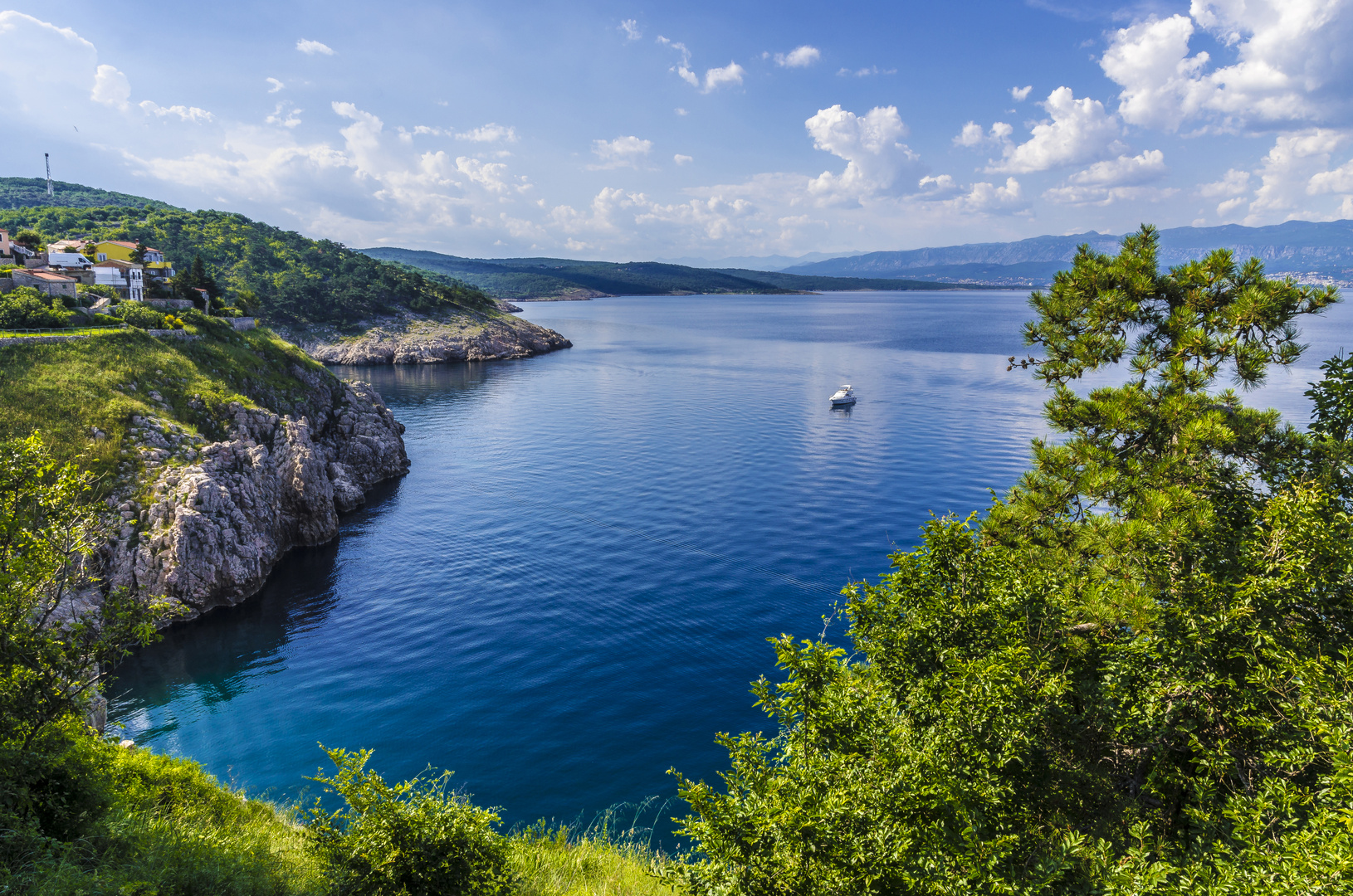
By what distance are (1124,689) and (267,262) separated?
707 ft

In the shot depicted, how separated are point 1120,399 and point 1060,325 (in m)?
3.21

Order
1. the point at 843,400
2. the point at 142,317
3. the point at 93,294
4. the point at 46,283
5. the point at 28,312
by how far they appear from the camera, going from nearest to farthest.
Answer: the point at 28,312 → the point at 142,317 → the point at 46,283 → the point at 93,294 → the point at 843,400

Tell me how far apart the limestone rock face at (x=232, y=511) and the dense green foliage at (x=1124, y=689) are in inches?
1536

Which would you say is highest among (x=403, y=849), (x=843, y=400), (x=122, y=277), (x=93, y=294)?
(x=122, y=277)

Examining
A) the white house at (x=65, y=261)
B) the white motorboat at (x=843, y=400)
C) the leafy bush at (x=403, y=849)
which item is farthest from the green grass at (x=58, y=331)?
the white motorboat at (x=843, y=400)

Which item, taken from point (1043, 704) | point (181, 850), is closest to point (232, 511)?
point (181, 850)

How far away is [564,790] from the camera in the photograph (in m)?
28.7

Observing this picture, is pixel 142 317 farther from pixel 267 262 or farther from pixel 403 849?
pixel 267 262

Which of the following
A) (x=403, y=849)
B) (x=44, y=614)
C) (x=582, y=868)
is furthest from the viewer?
(x=582, y=868)

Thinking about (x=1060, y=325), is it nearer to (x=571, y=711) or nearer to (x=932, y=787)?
(x=932, y=787)

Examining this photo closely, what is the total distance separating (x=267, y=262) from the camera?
179 metres

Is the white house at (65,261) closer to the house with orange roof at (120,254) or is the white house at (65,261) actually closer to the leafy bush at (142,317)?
the house with orange roof at (120,254)

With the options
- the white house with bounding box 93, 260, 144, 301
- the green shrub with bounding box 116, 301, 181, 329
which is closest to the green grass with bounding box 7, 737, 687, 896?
the green shrub with bounding box 116, 301, 181, 329

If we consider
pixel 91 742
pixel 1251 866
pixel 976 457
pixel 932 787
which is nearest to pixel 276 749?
pixel 91 742
